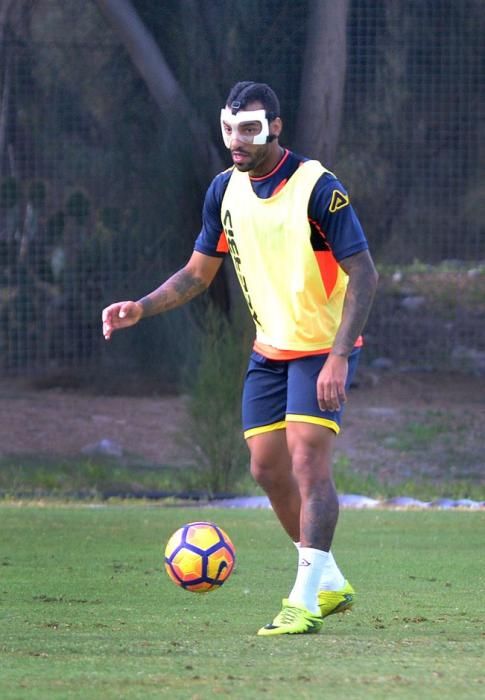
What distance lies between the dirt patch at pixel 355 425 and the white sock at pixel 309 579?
7.07 m

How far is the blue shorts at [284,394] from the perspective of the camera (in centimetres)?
495

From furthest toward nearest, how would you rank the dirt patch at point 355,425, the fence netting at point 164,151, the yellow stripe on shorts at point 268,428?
the dirt patch at point 355,425
the fence netting at point 164,151
the yellow stripe on shorts at point 268,428

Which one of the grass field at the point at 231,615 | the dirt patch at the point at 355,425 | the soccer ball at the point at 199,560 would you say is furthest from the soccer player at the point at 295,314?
the dirt patch at the point at 355,425

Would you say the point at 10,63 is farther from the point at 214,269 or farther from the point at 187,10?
the point at 214,269

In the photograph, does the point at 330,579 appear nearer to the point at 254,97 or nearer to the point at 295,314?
the point at 295,314

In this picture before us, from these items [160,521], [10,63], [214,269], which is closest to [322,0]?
[10,63]

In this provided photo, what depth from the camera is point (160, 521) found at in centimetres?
886

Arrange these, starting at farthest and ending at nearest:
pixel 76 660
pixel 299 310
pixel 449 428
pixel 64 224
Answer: pixel 449 428
pixel 64 224
pixel 299 310
pixel 76 660

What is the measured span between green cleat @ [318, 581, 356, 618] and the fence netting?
20.8 ft

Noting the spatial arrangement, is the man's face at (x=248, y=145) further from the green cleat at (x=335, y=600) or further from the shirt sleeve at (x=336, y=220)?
the green cleat at (x=335, y=600)

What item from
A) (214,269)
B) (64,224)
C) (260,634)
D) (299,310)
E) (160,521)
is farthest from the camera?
(64,224)

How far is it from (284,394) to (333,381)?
408 mm

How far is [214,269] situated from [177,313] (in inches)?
236

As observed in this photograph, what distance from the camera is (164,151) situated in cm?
1152
